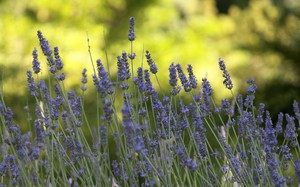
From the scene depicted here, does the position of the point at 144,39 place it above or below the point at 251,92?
above

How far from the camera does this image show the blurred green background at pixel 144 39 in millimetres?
6957

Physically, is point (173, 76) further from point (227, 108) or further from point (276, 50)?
point (276, 50)

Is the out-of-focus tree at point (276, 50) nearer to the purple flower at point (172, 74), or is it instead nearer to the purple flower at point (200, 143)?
the purple flower at point (200, 143)

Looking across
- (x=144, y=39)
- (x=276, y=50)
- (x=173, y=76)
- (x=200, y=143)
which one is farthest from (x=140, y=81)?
(x=276, y=50)

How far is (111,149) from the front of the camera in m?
6.55

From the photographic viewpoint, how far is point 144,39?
23.5 ft

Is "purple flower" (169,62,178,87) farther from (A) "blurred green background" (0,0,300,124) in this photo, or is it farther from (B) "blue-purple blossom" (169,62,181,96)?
(A) "blurred green background" (0,0,300,124)

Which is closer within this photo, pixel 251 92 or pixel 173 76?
pixel 173 76

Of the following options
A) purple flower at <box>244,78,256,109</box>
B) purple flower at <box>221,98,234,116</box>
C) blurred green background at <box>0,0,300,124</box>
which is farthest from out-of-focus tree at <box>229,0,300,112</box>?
purple flower at <box>221,98,234,116</box>

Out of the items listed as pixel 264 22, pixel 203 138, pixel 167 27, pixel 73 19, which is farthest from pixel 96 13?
pixel 203 138

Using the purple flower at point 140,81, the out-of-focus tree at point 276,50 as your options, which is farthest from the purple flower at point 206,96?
the out-of-focus tree at point 276,50

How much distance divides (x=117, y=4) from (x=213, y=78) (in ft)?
4.82

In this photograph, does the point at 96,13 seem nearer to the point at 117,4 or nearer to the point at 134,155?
the point at 117,4

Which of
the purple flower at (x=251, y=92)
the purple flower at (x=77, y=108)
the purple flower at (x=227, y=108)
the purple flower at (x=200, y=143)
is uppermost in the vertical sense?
the purple flower at (x=77, y=108)
